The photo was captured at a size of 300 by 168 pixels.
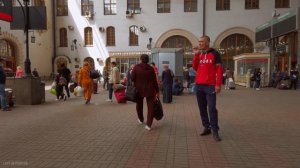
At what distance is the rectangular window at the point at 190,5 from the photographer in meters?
33.0

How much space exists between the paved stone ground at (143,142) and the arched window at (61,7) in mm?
26461

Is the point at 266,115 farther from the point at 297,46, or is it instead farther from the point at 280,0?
the point at 280,0

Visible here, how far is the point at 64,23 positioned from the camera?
114 feet

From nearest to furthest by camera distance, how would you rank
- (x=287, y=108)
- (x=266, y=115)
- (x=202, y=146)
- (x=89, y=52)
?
(x=202, y=146) → (x=266, y=115) → (x=287, y=108) → (x=89, y=52)

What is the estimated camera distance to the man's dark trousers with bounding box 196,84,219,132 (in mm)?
6469

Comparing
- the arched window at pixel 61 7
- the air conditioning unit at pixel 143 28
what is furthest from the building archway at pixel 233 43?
the arched window at pixel 61 7

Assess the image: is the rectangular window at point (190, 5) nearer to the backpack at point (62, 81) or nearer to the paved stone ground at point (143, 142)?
the backpack at point (62, 81)

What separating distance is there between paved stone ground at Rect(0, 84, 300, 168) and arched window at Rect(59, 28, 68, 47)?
1024 inches

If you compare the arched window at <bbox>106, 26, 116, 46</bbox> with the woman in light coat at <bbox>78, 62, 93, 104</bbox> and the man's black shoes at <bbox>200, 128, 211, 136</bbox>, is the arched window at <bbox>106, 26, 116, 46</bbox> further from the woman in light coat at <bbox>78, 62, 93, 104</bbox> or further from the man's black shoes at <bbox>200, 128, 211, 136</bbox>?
the man's black shoes at <bbox>200, 128, 211, 136</bbox>

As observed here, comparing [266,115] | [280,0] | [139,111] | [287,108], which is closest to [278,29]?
[280,0]

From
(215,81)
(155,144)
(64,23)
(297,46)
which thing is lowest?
(155,144)

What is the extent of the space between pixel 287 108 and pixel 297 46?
1193 centimetres

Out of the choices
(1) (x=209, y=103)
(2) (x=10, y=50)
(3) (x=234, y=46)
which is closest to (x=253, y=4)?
(3) (x=234, y=46)

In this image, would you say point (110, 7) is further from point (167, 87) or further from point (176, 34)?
point (167, 87)
